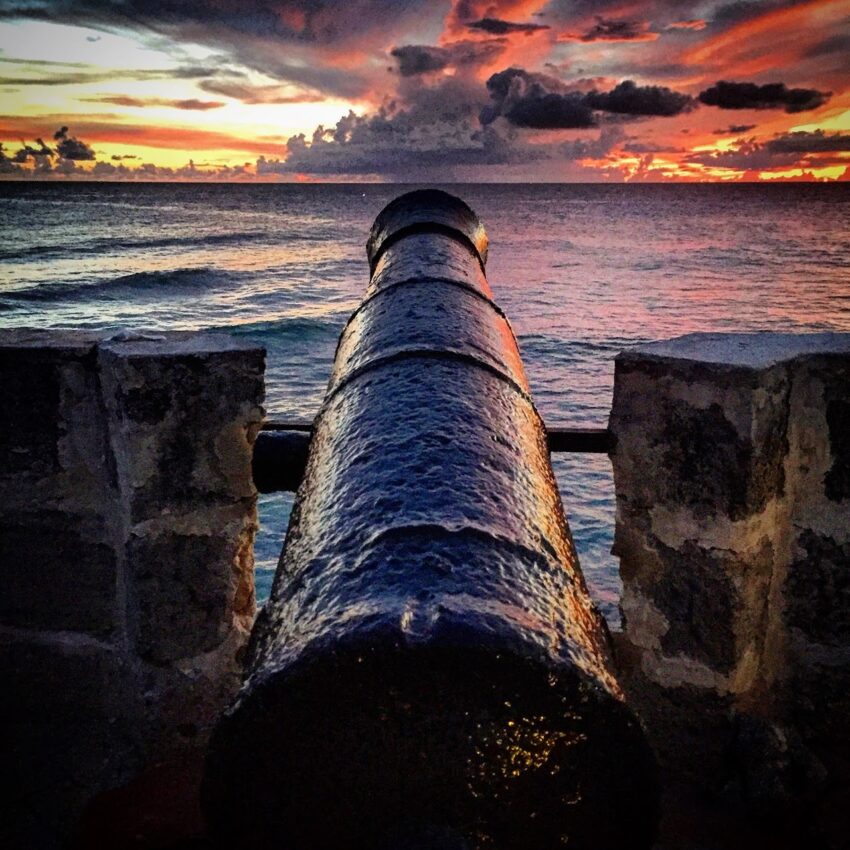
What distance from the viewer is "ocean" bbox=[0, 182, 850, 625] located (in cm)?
1409

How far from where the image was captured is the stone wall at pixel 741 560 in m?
2.38

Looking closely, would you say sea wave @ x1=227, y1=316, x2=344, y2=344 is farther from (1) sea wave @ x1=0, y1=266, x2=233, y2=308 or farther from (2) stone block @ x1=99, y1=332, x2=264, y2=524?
(2) stone block @ x1=99, y1=332, x2=264, y2=524

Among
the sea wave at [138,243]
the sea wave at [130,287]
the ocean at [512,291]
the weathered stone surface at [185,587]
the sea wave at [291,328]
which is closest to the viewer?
the weathered stone surface at [185,587]

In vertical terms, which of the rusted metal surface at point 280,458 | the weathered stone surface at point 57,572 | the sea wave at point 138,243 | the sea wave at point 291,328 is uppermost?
the rusted metal surface at point 280,458

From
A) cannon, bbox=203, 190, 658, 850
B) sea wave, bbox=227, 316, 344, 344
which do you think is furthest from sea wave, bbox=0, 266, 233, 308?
cannon, bbox=203, 190, 658, 850

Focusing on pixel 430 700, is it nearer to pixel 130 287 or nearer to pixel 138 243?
pixel 130 287

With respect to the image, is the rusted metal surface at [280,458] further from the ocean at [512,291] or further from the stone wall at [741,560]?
the ocean at [512,291]

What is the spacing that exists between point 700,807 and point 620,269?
4017cm

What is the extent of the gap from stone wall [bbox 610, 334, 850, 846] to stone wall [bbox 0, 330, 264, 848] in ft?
4.28

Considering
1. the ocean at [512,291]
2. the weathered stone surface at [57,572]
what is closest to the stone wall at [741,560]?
the weathered stone surface at [57,572]

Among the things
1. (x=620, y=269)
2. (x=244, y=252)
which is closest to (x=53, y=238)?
(x=244, y=252)

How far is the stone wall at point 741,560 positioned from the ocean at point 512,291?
337 centimetres

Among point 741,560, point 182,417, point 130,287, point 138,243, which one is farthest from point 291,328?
point 138,243

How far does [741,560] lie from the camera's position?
242cm
